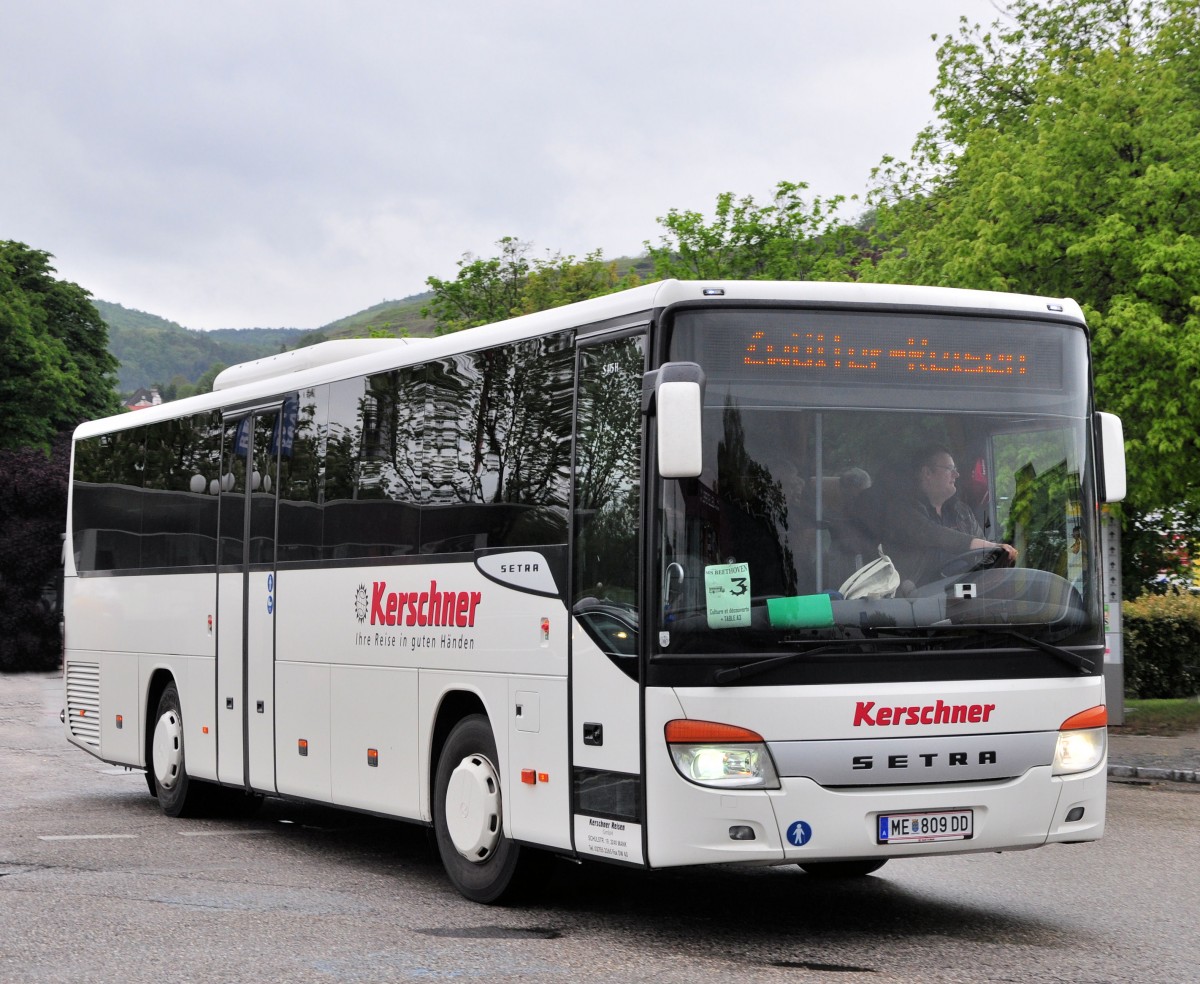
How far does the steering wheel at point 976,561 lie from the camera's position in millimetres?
8328

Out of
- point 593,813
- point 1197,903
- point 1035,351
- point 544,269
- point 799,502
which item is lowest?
point 1197,903

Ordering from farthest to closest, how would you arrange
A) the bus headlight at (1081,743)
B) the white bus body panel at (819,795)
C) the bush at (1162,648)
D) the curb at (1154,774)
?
1. the bush at (1162,648)
2. the curb at (1154,774)
3. the bus headlight at (1081,743)
4. the white bus body panel at (819,795)

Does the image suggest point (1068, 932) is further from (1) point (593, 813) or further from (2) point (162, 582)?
(2) point (162, 582)

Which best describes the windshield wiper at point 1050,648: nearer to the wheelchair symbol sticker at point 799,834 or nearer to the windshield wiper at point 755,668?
the windshield wiper at point 755,668

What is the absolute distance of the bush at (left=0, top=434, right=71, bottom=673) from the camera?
139ft

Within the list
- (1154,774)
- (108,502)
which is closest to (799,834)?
(108,502)

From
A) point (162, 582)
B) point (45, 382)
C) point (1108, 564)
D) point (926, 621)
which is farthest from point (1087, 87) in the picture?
point (45, 382)

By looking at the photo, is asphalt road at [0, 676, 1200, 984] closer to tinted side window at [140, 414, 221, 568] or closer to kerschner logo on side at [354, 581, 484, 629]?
kerschner logo on side at [354, 581, 484, 629]

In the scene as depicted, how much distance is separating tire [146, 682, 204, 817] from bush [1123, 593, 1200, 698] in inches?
716

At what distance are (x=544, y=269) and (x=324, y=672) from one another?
149 feet

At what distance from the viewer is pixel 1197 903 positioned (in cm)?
956

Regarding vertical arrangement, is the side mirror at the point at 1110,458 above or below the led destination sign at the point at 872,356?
below

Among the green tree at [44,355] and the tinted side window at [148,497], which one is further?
the green tree at [44,355]

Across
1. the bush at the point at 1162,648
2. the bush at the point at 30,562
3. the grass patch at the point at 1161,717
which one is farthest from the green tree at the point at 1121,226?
the bush at the point at 30,562
